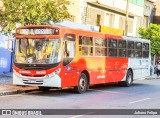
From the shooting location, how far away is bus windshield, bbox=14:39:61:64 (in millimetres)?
18781

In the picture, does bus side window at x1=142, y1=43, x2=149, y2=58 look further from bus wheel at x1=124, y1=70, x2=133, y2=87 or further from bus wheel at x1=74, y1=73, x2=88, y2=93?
bus wheel at x1=74, y1=73, x2=88, y2=93

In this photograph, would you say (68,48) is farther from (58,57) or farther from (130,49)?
(130,49)

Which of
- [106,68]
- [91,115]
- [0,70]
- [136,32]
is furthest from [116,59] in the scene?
[136,32]

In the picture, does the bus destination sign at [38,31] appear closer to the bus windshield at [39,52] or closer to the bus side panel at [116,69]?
the bus windshield at [39,52]

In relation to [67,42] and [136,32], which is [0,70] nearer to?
[67,42]

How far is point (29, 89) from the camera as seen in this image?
2048 cm

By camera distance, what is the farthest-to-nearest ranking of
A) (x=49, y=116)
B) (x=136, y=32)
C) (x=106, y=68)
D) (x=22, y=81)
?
(x=136, y=32) → (x=106, y=68) → (x=22, y=81) → (x=49, y=116)

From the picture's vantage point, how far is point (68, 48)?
19359 mm

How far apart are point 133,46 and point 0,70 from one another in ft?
29.6

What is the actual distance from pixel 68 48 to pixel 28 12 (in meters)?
2.95

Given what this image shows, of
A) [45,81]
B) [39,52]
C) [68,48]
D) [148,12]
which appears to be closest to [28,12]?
[39,52]

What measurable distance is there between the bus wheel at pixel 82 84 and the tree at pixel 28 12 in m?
3.28

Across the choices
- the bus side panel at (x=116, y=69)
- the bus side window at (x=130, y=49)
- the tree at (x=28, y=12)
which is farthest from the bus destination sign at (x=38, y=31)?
the bus side window at (x=130, y=49)

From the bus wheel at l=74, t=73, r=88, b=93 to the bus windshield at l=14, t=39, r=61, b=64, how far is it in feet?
6.69
